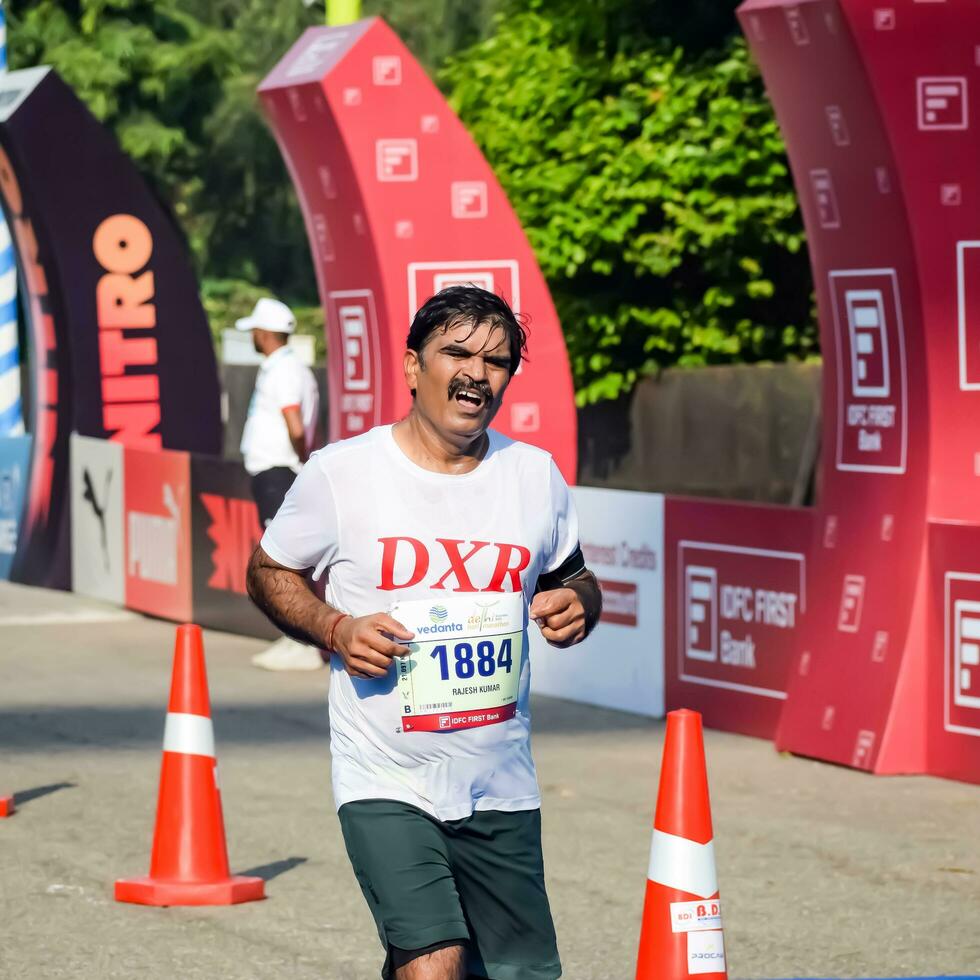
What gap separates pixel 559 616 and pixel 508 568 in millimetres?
146

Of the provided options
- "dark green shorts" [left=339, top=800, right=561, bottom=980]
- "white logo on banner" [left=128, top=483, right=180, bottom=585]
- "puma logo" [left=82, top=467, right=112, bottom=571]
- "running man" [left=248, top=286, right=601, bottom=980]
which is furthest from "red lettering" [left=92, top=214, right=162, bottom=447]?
"dark green shorts" [left=339, top=800, right=561, bottom=980]

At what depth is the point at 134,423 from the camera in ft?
60.6

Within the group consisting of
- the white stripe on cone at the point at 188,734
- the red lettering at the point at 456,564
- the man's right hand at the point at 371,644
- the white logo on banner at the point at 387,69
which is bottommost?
the white stripe on cone at the point at 188,734

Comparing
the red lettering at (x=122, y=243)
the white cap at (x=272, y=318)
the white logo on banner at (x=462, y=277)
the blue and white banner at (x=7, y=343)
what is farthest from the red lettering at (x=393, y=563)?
the blue and white banner at (x=7, y=343)

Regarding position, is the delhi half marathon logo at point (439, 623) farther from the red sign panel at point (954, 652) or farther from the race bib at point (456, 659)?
the red sign panel at point (954, 652)

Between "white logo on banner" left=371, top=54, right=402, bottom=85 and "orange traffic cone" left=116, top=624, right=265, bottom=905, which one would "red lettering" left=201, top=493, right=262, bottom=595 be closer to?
"white logo on banner" left=371, top=54, right=402, bottom=85

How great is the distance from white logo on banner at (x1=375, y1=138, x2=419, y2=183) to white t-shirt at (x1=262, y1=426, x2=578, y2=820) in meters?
8.52

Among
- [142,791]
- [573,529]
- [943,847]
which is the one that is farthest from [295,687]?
[573,529]

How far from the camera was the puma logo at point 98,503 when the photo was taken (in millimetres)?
17078

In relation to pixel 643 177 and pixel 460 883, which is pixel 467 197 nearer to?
pixel 643 177

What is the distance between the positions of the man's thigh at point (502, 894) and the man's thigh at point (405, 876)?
6 cm

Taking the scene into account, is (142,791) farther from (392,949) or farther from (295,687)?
(392,949)

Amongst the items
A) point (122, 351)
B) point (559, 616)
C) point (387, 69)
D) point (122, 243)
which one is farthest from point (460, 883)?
point (122, 243)

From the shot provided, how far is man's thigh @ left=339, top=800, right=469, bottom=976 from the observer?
450cm
